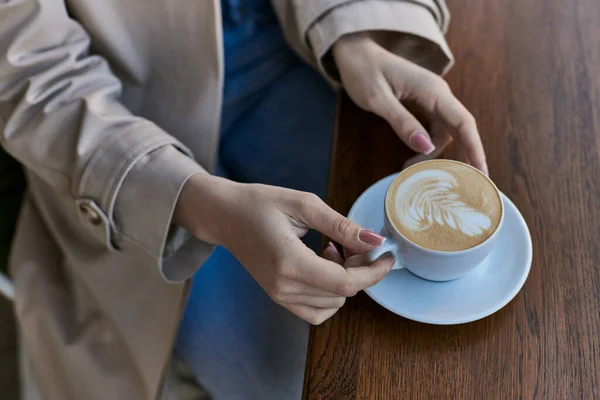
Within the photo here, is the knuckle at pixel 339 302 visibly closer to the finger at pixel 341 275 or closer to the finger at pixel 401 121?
the finger at pixel 341 275

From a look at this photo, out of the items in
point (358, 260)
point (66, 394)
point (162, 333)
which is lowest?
point (66, 394)

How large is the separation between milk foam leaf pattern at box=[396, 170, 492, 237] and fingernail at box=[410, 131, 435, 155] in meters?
0.08

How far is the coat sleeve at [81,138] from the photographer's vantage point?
2.02 feet

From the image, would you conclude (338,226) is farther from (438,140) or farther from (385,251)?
(438,140)

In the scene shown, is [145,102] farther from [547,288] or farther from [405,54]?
[547,288]

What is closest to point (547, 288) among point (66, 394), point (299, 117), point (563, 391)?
point (563, 391)

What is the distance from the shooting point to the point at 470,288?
53 centimetres

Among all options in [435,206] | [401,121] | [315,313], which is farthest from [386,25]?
[315,313]

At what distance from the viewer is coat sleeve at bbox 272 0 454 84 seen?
681 mm

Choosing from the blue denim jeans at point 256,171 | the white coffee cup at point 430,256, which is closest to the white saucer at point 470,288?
the white coffee cup at point 430,256

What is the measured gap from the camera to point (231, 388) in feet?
2.43

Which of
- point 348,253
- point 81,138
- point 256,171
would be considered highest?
point 81,138

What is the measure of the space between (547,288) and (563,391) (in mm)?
106

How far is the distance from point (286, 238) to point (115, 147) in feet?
0.80
